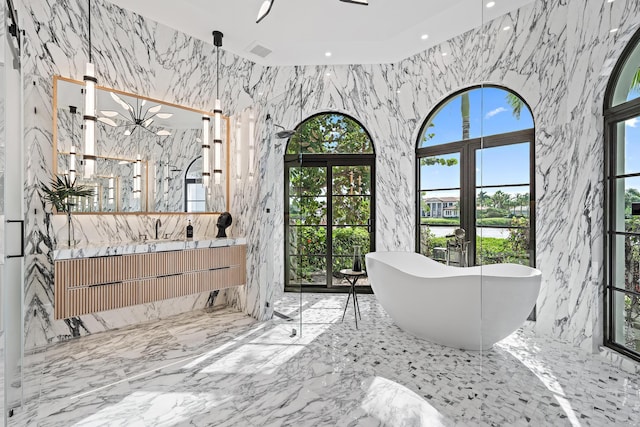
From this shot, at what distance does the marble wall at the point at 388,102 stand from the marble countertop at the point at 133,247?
31 cm

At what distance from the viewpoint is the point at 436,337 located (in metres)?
2.73

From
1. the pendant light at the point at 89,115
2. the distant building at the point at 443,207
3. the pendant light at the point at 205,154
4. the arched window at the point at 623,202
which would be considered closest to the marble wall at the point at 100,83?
the pendant light at the point at 205,154

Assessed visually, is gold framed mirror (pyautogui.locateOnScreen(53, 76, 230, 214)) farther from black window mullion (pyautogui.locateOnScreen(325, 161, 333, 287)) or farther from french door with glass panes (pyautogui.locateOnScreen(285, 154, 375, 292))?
black window mullion (pyautogui.locateOnScreen(325, 161, 333, 287))

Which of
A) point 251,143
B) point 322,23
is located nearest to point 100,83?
point 251,143

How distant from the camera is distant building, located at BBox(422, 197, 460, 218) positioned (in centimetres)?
409

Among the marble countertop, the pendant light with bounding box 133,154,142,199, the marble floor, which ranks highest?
the pendant light with bounding box 133,154,142,199

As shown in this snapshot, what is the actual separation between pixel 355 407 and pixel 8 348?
189 cm

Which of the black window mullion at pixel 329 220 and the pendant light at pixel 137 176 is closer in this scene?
the pendant light at pixel 137 176

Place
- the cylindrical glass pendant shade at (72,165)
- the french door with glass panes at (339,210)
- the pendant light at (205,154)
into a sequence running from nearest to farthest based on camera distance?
the cylindrical glass pendant shade at (72,165), the pendant light at (205,154), the french door with glass panes at (339,210)

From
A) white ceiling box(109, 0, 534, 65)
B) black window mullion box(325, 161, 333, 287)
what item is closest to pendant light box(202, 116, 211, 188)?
white ceiling box(109, 0, 534, 65)

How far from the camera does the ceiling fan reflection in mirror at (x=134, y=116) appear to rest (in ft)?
10.1

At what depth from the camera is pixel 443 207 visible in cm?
419

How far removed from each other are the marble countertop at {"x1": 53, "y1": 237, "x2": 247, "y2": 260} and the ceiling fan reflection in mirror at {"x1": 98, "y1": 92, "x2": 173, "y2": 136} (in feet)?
3.86

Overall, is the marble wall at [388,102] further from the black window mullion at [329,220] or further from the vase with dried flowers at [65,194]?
the black window mullion at [329,220]
